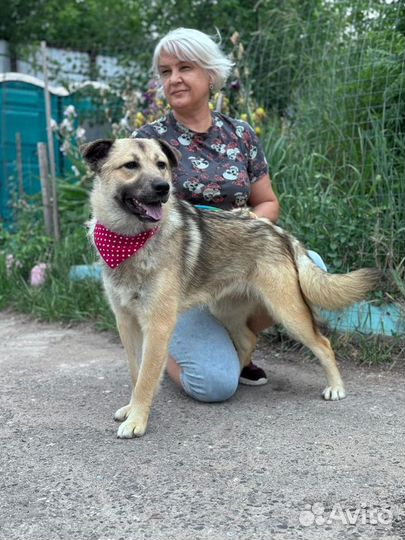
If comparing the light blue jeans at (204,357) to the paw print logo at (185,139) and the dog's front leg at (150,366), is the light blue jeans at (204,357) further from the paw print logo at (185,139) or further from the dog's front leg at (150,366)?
the paw print logo at (185,139)

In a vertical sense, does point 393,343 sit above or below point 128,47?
below

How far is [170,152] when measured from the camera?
3.17 meters

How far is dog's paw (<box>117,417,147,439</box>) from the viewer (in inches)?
113

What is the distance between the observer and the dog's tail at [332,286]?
3402mm

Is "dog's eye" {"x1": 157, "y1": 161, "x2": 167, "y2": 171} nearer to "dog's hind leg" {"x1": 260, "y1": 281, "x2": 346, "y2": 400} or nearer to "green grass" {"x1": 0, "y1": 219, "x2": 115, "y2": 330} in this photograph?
"dog's hind leg" {"x1": 260, "y1": 281, "x2": 346, "y2": 400}

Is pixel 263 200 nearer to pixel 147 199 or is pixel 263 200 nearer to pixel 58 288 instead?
pixel 147 199

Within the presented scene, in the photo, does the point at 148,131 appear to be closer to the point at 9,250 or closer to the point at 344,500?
the point at 344,500

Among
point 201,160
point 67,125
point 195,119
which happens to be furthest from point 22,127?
point 201,160

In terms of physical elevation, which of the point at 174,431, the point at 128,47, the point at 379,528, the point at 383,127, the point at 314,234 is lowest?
the point at 174,431

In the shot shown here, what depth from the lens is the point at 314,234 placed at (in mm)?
4523

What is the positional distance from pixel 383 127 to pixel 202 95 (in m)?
1.88

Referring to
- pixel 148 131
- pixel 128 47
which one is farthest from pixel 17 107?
pixel 148 131

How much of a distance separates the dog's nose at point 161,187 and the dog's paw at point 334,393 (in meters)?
1.51

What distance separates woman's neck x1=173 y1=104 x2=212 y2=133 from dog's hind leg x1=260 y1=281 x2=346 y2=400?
1095 millimetres
